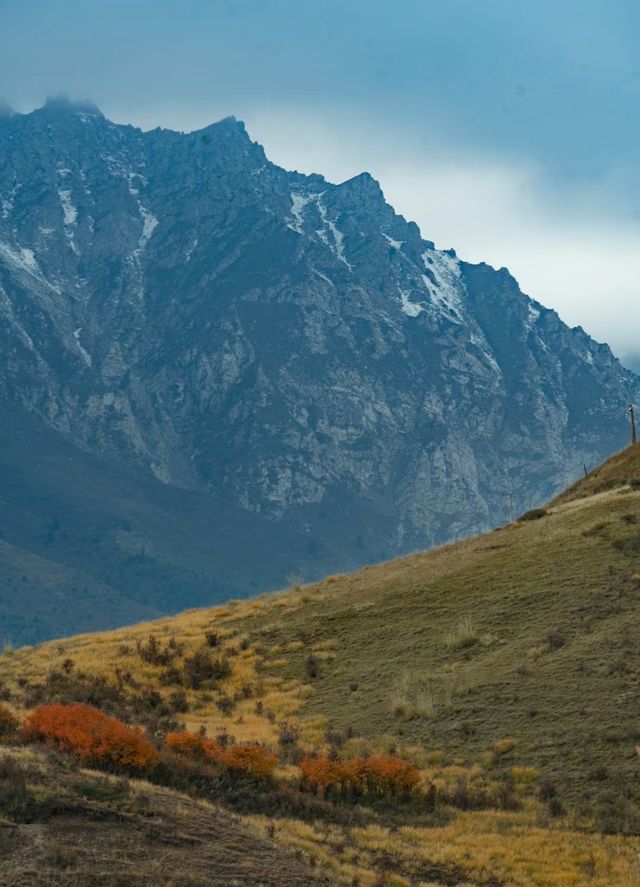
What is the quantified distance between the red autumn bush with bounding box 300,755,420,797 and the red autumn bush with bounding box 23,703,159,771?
429 centimetres

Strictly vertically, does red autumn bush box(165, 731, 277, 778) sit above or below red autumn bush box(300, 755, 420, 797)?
above

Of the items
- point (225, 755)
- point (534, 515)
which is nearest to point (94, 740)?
point (225, 755)

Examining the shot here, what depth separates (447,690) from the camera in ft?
112

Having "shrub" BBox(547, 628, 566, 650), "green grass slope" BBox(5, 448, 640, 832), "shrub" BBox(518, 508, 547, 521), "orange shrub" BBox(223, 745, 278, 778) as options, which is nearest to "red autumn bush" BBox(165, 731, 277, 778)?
"orange shrub" BBox(223, 745, 278, 778)

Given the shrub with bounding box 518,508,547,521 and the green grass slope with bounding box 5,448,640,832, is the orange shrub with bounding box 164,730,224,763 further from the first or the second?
the shrub with bounding box 518,508,547,521

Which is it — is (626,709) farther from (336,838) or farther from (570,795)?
(336,838)

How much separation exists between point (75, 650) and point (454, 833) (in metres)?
27.1

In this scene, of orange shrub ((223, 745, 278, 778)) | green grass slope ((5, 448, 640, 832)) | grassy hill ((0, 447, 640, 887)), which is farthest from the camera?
green grass slope ((5, 448, 640, 832))

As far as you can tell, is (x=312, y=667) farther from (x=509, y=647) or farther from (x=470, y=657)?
(x=509, y=647)

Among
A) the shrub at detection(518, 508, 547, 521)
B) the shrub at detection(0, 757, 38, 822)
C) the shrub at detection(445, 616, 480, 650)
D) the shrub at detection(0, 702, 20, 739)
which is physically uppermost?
the shrub at detection(518, 508, 547, 521)

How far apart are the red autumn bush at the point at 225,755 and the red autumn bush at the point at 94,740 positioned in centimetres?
164

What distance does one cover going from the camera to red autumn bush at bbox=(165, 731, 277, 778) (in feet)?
85.0

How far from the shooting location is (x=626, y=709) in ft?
96.2

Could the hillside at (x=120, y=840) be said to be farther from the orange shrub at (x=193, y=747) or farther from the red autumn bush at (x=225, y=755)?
the orange shrub at (x=193, y=747)
